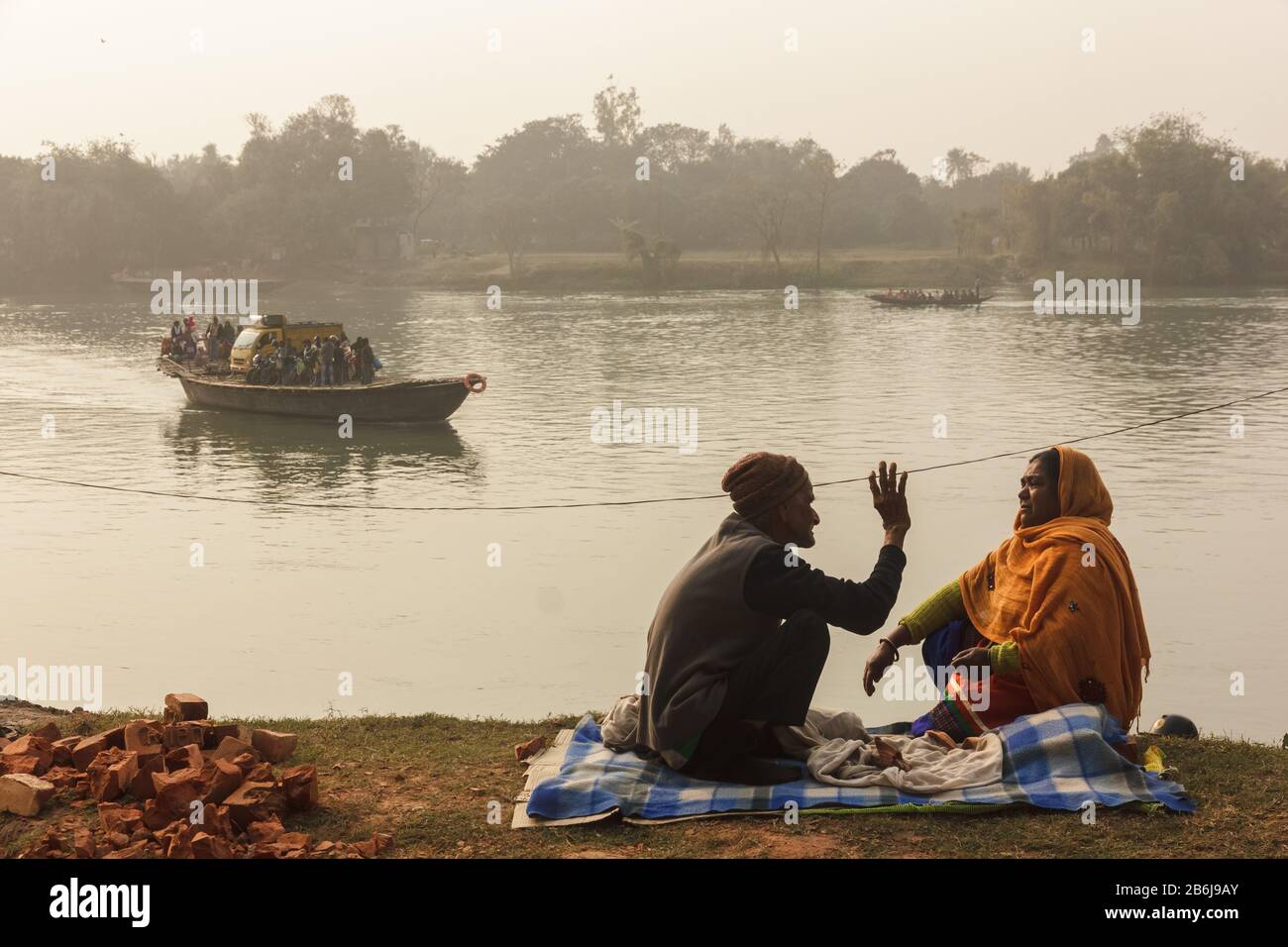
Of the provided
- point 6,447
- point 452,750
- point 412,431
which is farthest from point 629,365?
point 452,750

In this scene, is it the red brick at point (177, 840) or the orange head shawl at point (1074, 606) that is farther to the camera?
the orange head shawl at point (1074, 606)

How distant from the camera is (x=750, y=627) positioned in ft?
15.3

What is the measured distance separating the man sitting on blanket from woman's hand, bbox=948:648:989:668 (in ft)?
1.50

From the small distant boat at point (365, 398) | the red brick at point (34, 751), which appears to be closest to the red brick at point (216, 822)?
the red brick at point (34, 751)

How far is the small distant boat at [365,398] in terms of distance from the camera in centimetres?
2211

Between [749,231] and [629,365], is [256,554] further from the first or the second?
[749,231]

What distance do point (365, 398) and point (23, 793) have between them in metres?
17.9

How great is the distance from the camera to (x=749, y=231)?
84312mm

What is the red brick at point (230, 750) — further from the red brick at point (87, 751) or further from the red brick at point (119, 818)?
the red brick at point (119, 818)

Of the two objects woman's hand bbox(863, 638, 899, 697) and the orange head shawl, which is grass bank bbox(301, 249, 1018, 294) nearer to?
the orange head shawl

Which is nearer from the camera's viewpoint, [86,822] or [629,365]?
[86,822]

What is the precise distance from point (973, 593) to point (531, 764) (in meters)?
1.80

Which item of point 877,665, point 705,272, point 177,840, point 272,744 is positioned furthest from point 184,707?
point 705,272

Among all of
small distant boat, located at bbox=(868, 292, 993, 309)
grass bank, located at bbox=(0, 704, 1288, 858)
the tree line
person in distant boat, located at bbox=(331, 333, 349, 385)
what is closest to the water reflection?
person in distant boat, located at bbox=(331, 333, 349, 385)
